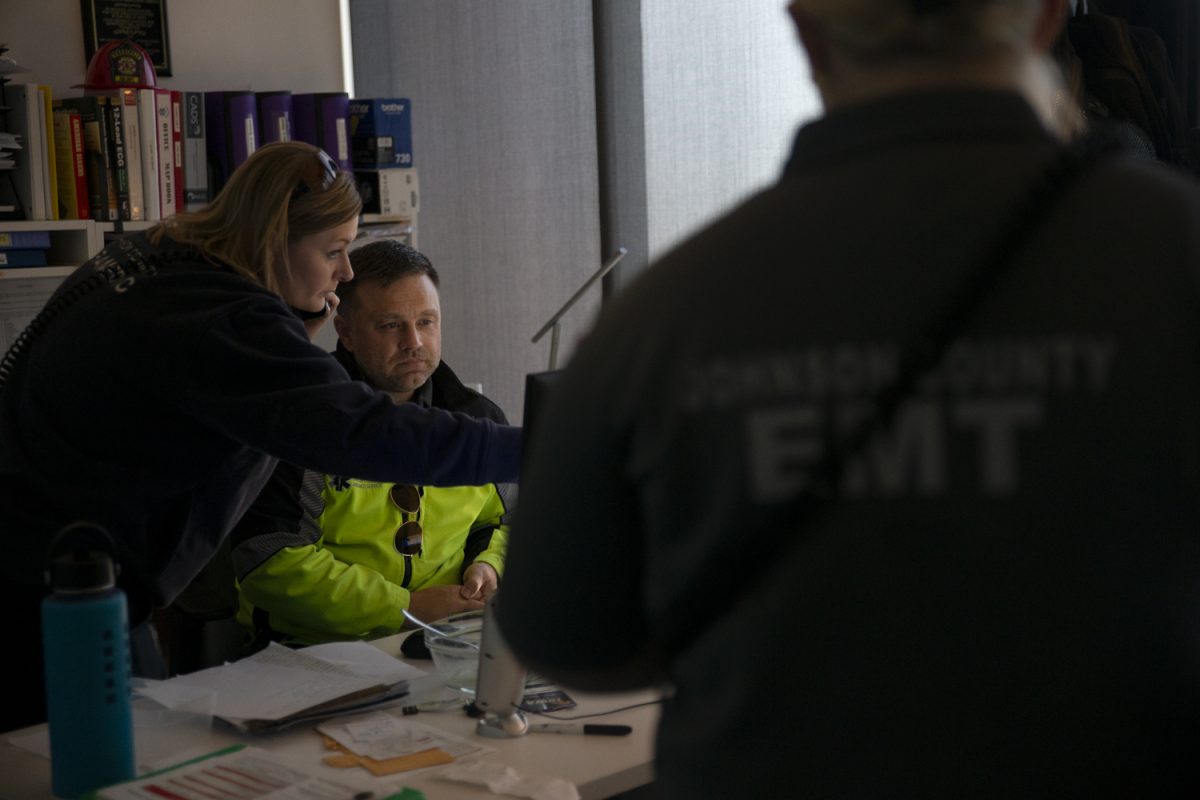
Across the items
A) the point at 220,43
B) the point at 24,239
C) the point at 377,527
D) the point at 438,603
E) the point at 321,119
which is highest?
the point at 220,43

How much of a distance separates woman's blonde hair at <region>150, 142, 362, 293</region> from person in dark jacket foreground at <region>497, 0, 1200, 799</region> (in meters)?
1.21

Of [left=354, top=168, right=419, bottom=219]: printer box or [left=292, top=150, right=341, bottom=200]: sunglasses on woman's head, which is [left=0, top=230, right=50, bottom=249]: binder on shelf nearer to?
[left=354, top=168, right=419, bottom=219]: printer box

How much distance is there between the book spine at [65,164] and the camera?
10.8 feet

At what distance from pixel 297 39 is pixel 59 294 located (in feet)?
8.32

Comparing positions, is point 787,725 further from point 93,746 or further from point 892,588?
point 93,746

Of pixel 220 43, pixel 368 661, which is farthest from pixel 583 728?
pixel 220 43

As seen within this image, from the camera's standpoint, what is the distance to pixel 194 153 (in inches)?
139

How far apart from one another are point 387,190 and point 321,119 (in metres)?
0.28

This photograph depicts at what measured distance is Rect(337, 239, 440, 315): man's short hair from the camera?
267cm

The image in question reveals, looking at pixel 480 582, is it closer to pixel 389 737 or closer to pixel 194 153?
pixel 389 737

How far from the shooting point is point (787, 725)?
2.48 feet

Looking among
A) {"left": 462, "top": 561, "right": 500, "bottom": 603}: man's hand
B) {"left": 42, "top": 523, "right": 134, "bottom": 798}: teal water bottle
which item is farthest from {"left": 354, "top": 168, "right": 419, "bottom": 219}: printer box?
{"left": 42, "top": 523, "right": 134, "bottom": 798}: teal water bottle

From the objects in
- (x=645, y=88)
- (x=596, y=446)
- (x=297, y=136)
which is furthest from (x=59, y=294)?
(x=645, y=88)

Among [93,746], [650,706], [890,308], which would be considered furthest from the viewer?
[650,706]
